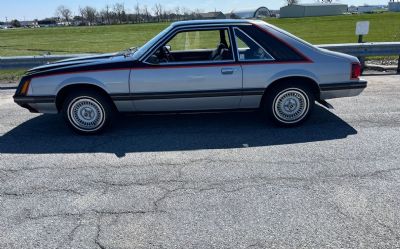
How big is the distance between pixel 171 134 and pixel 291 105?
1809 mm

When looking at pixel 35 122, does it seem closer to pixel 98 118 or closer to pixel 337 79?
pixel 98 118

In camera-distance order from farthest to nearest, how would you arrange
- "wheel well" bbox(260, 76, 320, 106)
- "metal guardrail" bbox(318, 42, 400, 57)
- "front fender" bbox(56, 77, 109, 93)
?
1. "metal guardrail" bbox(318, 42, 400, 57)
2. "wheel well" bbox(260, 76, 320, 106)
3. "front fender" bbox(56, 77, 109, 93)

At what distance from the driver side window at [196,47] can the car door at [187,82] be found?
0.05 ft

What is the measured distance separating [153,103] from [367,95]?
4378mm

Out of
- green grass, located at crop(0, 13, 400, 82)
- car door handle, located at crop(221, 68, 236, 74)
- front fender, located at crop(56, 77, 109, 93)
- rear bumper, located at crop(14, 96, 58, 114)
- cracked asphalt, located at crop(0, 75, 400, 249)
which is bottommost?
cracked asphalt, located at crop(0, 75, 400, 249)

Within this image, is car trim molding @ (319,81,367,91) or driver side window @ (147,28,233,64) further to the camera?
car trim molding @ (319,81,367,91)

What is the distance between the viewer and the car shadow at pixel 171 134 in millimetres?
4570

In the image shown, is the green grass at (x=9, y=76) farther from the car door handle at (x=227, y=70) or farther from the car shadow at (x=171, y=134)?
the car door handle at (x=227, y=70)

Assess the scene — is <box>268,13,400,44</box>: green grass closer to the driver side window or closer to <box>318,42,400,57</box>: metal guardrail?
<box>318,42,400,57</box>: metal guardrail

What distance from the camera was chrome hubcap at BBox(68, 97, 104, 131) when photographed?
16.1 feet

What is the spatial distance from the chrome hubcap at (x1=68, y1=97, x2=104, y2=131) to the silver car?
0.01m

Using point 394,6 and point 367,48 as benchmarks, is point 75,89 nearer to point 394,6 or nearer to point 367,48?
point 367,48

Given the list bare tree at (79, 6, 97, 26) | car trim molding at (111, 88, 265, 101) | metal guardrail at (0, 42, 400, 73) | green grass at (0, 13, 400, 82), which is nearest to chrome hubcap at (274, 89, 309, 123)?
car trim molding at (111, 88, 265, 101)

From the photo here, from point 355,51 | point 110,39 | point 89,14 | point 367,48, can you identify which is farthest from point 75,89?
point 89,14
